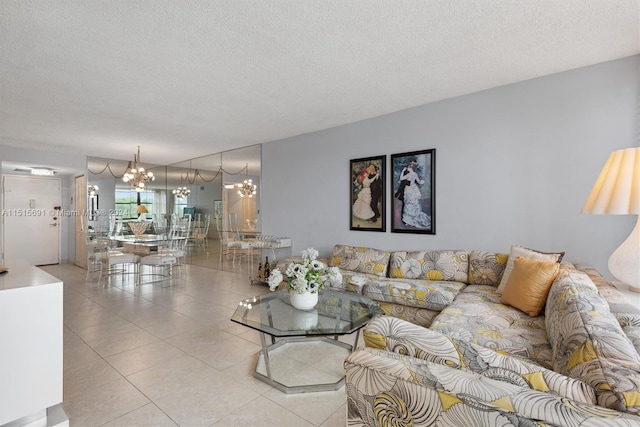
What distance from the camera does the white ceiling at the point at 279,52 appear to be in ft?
6.62

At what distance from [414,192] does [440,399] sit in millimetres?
3255

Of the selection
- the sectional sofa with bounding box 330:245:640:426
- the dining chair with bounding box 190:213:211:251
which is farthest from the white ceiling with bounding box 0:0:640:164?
the dining chair with bounding box 190:213:211:251

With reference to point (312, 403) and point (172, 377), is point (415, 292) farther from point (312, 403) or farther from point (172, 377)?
point (172, 377)

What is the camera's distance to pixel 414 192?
3.87m

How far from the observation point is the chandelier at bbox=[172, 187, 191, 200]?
738 centimetres

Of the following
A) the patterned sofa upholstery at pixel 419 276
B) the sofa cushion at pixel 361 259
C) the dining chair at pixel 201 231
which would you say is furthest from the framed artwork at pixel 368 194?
the dining chair at pixel 201 231

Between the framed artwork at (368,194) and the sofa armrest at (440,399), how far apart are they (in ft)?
10.5

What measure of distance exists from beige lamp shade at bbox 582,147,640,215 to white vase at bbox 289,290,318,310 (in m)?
2.01

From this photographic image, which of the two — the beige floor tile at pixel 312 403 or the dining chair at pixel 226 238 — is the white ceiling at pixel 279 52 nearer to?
the beige floor tile at pixel 312 403

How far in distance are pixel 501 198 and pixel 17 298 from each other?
13.0 feet

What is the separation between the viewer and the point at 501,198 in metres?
3.30

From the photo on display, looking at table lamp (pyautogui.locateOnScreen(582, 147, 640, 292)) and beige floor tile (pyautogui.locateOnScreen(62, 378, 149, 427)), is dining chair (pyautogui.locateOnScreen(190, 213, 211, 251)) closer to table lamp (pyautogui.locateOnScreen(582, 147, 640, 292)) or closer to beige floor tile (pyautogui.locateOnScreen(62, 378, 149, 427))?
beige floor tile (pyautogui.locateOnScreen(62, 378, 149, 427))

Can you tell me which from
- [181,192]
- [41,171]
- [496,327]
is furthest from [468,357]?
[41,171]

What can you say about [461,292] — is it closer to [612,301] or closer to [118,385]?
[612,301]
